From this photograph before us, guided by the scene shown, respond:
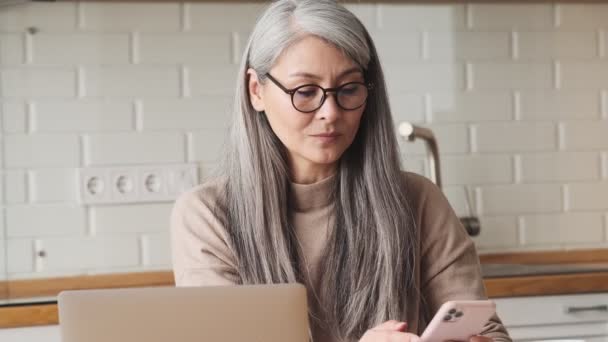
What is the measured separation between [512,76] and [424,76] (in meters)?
0.30

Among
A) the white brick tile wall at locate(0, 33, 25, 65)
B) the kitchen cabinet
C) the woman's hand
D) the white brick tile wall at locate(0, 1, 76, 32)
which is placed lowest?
the kitchen cabinet

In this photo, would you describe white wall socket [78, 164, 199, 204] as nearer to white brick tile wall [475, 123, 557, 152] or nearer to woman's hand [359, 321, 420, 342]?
white brick tile wall [475, 123, 557, 152]

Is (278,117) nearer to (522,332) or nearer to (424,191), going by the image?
(424,191)

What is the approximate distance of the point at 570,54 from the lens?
3158mm

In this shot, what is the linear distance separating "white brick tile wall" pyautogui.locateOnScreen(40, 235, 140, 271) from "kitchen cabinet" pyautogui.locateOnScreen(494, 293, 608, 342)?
1063 millimetres

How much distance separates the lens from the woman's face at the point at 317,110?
1.67 meters

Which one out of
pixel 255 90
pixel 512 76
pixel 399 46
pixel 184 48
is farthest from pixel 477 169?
pixel 255 90

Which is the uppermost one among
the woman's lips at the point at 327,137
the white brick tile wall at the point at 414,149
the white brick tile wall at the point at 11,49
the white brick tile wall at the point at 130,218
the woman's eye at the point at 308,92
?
the white brick tile wall at the point at 11,49

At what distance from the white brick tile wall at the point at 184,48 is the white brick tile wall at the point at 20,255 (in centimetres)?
63

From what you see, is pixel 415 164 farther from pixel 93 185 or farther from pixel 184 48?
pixel 93 185

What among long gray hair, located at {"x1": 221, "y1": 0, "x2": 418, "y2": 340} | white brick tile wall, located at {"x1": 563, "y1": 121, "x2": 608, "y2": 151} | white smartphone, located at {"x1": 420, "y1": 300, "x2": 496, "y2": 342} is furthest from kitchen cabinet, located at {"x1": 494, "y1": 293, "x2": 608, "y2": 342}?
white smartphone, located at {"x1": 420, "y1": 300, "x2": 496, "y2": 342}

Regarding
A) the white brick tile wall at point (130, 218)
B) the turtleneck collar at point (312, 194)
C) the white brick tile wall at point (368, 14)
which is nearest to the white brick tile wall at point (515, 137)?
the white brick tile wall at point (368, 14)

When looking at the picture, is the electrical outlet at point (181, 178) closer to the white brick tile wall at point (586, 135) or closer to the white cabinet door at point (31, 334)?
the white cabinet door at point (31, 334)

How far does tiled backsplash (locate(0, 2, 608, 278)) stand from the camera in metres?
2.80
